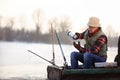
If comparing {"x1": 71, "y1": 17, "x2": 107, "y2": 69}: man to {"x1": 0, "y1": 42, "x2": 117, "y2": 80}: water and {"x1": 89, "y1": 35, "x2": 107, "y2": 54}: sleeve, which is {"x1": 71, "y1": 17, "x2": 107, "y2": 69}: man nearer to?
{"x1": 89, "y1": 35, "x2": 107, "y2": 54}: sleeve

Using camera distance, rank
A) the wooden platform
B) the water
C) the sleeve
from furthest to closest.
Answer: the water
the sleeve
the wooden platform

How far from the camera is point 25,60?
17.6 m

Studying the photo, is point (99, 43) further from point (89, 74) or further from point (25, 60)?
point (25, 60)

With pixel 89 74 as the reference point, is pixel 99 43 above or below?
above

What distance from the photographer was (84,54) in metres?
8.33

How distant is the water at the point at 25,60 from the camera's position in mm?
12672

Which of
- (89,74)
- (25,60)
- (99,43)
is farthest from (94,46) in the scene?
(25,60)

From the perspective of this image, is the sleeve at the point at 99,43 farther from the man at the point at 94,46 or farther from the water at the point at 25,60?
the water at the point at 25,60

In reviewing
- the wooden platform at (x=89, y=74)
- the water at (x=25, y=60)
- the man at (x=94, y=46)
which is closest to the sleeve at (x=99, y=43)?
the man at (x=94, y=46)

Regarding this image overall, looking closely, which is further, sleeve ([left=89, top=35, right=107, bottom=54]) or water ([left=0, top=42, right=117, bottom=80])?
water ([left=0, top=42, right=117, bottom=80])

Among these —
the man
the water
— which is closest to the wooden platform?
the man

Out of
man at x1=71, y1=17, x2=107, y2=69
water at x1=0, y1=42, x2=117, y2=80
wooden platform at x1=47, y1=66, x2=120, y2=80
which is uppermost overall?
man at x1=71, y1=17, x2=107, y2=69

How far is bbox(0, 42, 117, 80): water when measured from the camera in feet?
41.6

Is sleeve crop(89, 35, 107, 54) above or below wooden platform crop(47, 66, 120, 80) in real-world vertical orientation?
above
